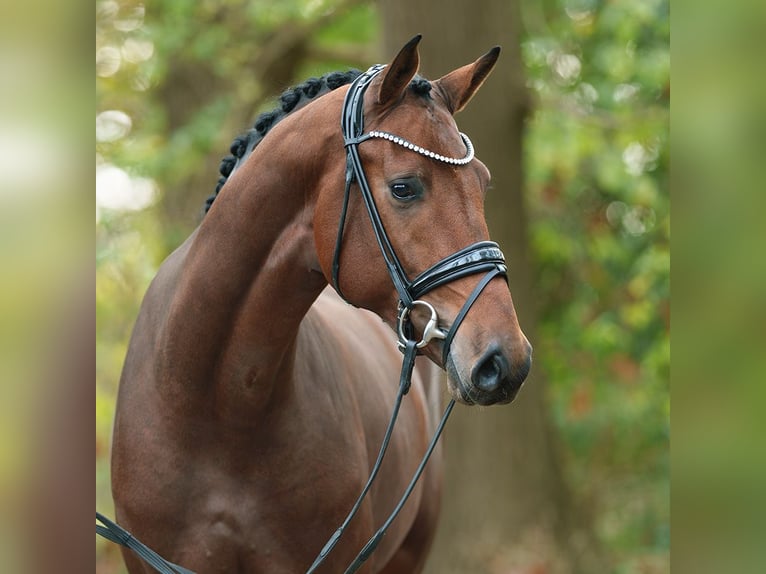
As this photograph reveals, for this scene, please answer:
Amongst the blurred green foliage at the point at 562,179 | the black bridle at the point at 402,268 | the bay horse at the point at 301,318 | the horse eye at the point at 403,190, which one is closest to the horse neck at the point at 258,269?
the bay horse at the point at 301,318

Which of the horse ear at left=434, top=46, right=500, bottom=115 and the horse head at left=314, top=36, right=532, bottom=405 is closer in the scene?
the horse head at left=314, top=36, right=532, bottom=405

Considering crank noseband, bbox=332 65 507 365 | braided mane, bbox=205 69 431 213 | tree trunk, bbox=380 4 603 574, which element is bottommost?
crank noseband, bbox=332 65 507 365

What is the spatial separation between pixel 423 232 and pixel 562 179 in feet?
24.3

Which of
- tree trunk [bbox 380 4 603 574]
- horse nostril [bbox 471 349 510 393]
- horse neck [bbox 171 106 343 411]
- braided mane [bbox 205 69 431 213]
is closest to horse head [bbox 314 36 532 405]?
horse nostril [bbox 471 349 510 393]

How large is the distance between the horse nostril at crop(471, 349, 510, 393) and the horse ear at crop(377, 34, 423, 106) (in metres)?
0.74

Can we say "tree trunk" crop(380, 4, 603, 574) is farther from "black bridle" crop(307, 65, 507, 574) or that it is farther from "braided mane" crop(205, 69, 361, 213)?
"black bridle" crop(307, 65, 507, 574)

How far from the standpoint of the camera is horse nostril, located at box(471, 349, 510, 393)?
206 centimetres

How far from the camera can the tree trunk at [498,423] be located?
6477 millimetres

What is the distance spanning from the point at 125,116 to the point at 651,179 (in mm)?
5993

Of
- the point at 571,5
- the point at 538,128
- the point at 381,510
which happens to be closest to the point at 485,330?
the point at 381,510
